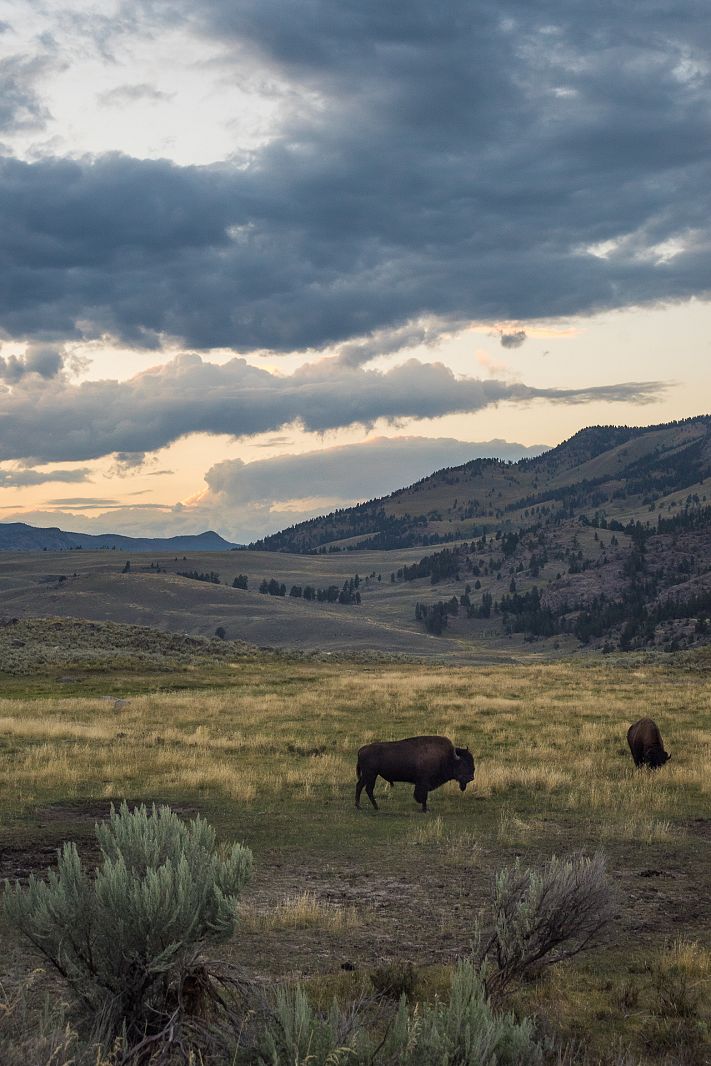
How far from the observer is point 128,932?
5.61 metres

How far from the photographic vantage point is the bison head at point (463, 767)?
1747 cm

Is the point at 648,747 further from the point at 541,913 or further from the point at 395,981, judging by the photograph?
the point at 541,913

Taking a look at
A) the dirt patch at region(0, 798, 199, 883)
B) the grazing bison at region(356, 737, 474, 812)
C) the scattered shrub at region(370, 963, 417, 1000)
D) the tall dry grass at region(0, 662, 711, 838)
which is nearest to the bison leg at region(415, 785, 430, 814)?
the grazing bison at region(356, 737, 474, 812)

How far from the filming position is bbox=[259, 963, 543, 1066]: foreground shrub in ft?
14.5

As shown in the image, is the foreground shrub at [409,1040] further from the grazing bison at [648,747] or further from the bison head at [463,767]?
the grazing bison at [648,747]

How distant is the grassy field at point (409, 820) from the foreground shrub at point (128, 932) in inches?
97.7

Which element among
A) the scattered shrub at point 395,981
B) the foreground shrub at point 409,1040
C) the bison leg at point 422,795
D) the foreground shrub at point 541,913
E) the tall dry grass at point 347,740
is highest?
the foreground shrub at point 409,1040

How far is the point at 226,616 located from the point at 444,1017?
136996mm

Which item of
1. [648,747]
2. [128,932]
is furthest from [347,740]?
[128,932]

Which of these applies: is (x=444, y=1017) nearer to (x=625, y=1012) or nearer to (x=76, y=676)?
(x=625, y=1012)

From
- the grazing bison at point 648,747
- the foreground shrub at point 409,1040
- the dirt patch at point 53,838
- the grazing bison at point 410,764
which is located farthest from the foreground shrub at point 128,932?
the grazing bison at point 648,747

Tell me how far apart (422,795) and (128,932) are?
38.3 feet

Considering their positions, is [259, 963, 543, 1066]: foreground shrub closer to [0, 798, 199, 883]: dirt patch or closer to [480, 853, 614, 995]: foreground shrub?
[480, 853, 614, 995]: foreground shrub

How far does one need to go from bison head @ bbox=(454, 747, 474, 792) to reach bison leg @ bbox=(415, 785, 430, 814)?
3.01ft
